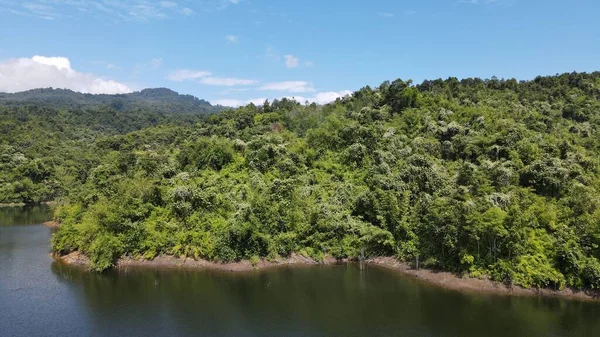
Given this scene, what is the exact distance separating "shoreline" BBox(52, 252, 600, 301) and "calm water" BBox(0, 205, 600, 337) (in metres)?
1.29

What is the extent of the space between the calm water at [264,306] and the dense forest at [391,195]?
3.73 m

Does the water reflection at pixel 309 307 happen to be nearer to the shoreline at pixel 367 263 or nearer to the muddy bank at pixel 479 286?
the muddy bank at pixel 479 286

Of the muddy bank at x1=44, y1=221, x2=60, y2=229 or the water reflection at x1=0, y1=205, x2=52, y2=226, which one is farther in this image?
the water reflection at x1=0, y1=205, x2=52, y2=226

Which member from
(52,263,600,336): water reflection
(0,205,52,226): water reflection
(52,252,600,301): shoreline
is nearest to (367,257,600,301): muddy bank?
(52,252,600,301): shoreline

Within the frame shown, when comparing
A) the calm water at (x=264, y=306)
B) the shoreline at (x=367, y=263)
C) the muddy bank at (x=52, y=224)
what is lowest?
the calm water at (x=264, y=306)

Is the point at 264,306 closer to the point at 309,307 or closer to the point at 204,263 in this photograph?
the point at 309,307

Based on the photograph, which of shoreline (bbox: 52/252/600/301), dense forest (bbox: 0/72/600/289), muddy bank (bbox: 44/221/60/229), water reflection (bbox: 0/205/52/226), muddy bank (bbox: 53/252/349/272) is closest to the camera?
shoreline (bbox: 52/252/600/301)

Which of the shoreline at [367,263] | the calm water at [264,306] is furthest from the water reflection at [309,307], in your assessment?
the shoreline at [367,263]

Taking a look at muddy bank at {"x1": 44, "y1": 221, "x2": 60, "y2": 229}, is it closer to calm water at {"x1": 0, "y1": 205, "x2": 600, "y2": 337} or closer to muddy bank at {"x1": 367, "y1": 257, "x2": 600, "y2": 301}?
calm water at {"x1": 0, "y1": 205, "x2": 600, "y2": 337}

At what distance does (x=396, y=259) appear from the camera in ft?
153

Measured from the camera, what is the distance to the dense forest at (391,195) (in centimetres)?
3909

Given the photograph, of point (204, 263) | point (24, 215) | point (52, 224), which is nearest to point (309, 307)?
point (204, 263)

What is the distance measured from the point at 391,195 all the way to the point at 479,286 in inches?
563

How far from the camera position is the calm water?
30.4 metres
